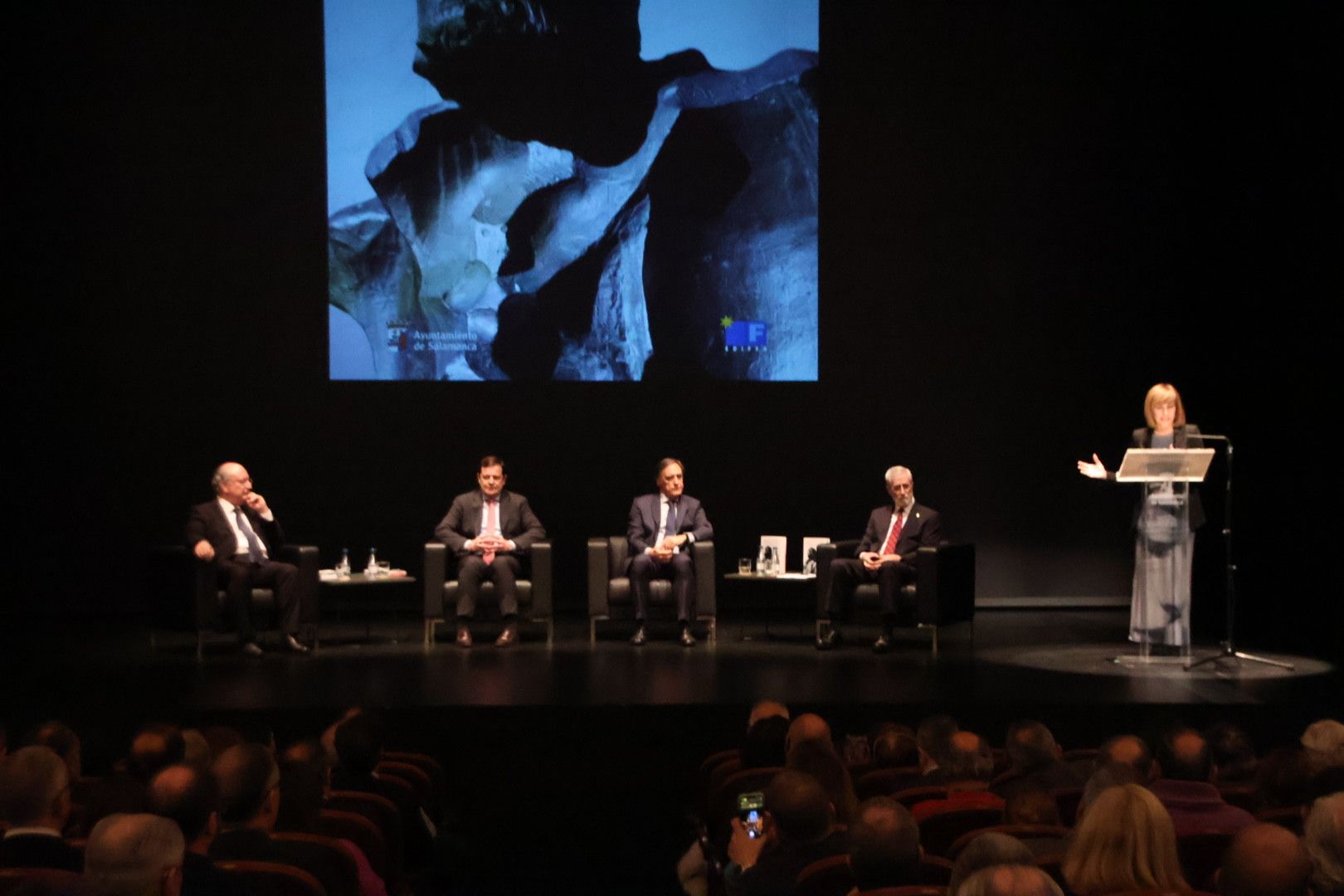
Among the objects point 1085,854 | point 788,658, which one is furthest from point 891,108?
point 1085,854

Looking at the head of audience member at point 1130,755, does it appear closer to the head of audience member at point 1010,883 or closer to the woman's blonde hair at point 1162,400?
the head of audience member at point 1010,883

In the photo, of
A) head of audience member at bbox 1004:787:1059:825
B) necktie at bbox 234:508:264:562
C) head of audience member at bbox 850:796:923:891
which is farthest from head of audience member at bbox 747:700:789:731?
necktie at bbox 234:508:264:562

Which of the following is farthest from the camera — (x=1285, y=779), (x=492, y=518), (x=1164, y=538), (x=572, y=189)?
(x=572, y=189)

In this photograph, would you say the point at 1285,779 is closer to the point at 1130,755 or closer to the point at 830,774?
the point at 1130,755

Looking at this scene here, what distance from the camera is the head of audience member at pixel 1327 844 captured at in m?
2.80

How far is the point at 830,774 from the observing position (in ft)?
11.8

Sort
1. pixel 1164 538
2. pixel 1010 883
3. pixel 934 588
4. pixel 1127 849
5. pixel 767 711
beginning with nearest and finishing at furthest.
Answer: pixel 1010 883 → pixel 1127 849 → pixel 767 711 → pixel 1164 538 → pixel 934 588

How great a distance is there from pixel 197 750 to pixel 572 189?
680cm

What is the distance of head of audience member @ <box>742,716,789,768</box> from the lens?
4340 millimetres

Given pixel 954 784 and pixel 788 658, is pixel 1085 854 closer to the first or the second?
pixel 954 784

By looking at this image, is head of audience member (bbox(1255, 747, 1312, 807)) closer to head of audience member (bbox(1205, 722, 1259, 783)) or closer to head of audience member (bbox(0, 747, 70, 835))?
head of audience member (bbox(1205, 722, 1259, 783))

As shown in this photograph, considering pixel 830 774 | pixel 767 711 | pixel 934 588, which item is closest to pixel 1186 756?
pixel 830 774

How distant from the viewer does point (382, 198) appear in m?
10.1

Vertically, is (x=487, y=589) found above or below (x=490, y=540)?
below
